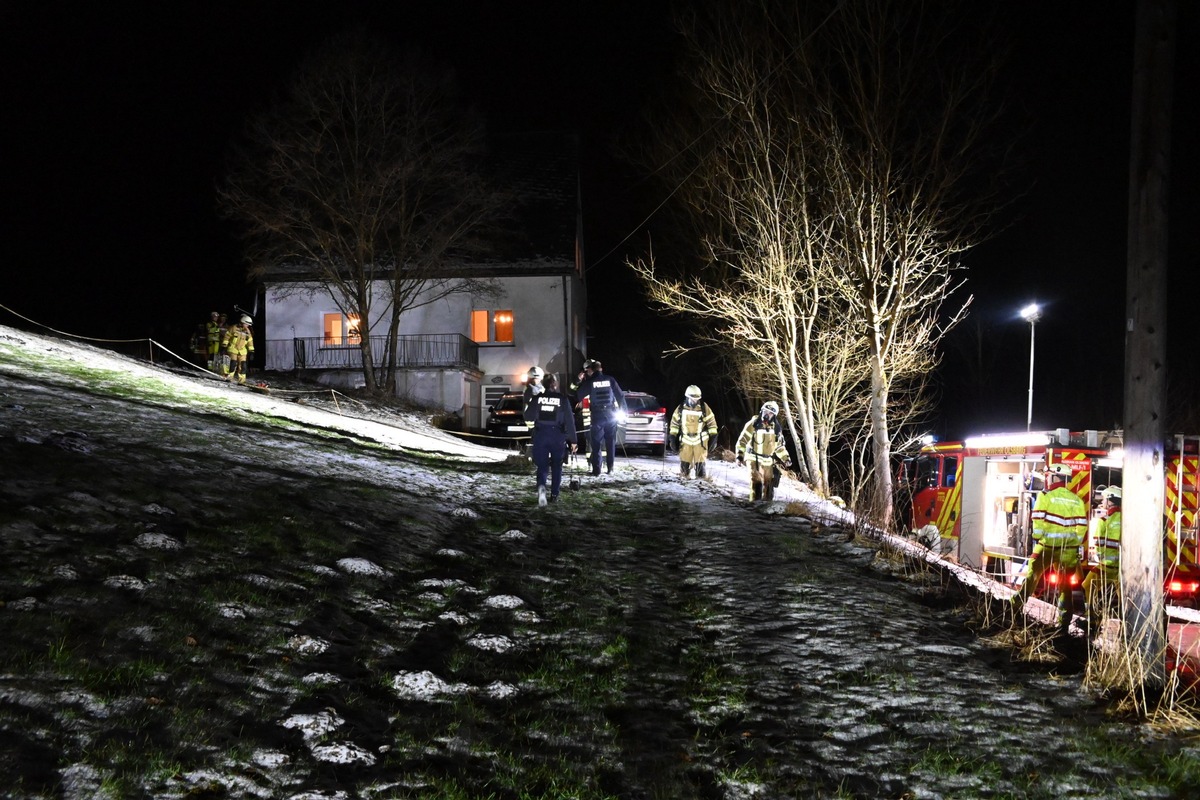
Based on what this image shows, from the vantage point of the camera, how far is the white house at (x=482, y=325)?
109ft

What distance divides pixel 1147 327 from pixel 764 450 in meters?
7.28

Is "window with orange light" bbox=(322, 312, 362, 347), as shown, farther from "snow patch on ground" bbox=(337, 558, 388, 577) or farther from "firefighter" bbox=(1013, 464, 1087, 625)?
"firefighter" bbox=(1013, 464, 1087, 625)

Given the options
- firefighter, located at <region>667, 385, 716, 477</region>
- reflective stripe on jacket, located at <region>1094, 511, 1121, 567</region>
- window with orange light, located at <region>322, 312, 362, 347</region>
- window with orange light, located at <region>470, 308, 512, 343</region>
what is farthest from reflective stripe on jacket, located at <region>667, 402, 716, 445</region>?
window with orange light, located at <region>322, 312, 362, 347</region>

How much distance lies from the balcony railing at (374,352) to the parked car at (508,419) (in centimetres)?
786

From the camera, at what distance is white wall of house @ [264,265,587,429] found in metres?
34.2

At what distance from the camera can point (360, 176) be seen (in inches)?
1091

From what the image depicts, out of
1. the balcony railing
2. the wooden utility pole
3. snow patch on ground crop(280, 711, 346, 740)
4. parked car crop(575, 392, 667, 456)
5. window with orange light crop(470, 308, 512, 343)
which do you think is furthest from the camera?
window with orange light crop(470, 308, 512, 343)

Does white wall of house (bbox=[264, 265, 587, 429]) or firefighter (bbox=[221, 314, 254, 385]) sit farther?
white wall of house (bbox=[264, 265, 587, 429])

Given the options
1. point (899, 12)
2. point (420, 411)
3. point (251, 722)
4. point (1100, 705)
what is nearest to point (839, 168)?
point (899, 12)

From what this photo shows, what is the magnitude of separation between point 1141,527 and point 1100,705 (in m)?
1.15

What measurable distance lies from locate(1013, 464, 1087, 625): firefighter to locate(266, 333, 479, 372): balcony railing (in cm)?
2489

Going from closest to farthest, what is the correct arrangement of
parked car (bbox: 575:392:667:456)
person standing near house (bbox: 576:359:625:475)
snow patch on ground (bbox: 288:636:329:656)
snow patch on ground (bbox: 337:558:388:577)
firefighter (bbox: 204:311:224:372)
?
1. snow patch on ground (bbox: 288:636:329:656)
2. snow patch on ground (bbox: 337:558:388:577)
3. person standing near house (bbox: 576:359:625:475)
4. parked car (bbox: 575:392:667:456)
5. firefighter (bbox: 204:311:224:372)

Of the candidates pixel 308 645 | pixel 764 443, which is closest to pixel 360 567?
pixel 308 645

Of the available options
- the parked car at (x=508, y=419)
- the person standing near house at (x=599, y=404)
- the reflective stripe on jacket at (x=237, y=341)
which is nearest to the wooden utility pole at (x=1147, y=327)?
the person standing near house at (x=599, y=404)
